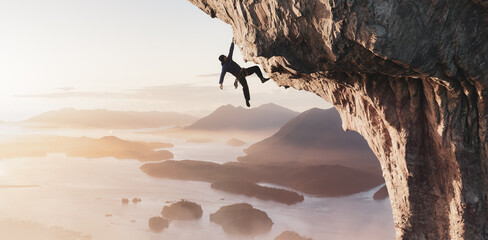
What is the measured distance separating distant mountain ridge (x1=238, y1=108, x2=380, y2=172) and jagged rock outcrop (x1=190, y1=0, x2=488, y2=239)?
214 ft

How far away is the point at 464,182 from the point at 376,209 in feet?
184

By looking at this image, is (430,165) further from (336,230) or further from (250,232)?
(336,230)

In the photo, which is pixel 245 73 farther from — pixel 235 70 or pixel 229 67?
pixel 229 67

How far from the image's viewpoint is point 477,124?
24.2ft

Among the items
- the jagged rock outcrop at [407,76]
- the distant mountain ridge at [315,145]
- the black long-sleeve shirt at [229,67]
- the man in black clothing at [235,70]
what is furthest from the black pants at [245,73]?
the distant mountain ridge at [315,145]

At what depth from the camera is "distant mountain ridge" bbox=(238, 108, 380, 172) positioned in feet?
249

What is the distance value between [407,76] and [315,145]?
76026 millimetres

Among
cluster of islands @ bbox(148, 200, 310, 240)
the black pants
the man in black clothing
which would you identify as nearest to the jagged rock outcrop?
the man in black clothing

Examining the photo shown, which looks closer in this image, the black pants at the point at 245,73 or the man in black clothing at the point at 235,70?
the man in black clothing at the point at 235,70

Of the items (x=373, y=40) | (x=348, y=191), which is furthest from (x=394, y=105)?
(x=348, y=191)

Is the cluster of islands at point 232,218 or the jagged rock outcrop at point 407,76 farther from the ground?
the jagged rock outcrop at point 407,76

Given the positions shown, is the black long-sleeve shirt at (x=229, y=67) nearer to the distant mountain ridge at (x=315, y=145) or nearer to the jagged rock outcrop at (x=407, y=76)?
the jagged rock outcrop at (x=407, y=76)

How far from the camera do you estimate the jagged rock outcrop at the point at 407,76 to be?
5.77 metres

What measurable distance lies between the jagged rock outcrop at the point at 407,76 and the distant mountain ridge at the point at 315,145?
2574 inches
